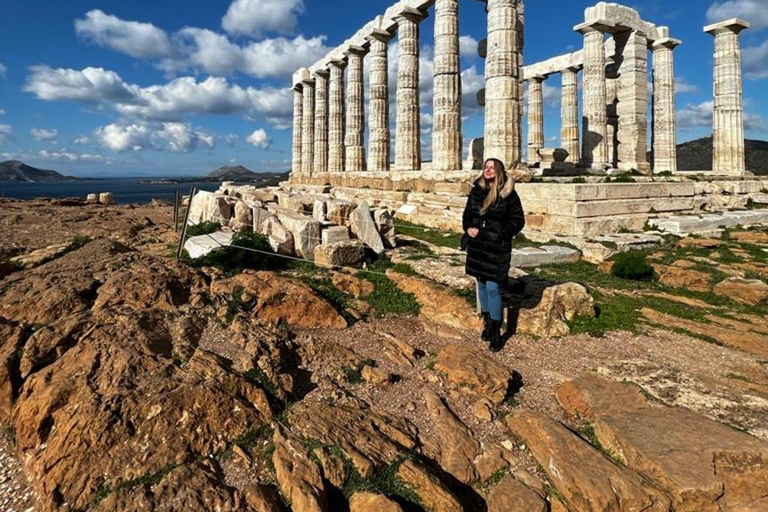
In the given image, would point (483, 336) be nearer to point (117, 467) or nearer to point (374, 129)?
point (117, 467)

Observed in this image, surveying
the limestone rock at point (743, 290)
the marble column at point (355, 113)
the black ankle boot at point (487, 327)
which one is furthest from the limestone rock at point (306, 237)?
the marble column at point (355, 113)

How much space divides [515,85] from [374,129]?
1045 cm

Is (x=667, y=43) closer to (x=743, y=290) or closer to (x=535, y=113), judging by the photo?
(x=535, y=113)

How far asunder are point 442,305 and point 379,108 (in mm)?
19928

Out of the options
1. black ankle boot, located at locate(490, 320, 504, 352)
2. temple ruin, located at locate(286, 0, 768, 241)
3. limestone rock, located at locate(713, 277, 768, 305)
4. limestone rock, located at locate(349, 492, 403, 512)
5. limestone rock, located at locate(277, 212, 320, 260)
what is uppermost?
temple ruin, located at locate(286, 0, 768, 241)

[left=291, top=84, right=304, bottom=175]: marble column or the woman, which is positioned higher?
[left=291, top=84, right=304, bottom=175]: marble column

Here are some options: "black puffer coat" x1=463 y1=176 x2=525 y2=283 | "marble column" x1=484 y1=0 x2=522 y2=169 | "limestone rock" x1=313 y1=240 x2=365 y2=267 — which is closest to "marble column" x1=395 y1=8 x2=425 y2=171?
"marble column" x1=484 y1=0 x2=522 y2=169

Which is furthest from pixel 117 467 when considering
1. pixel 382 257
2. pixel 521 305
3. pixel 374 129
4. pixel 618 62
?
pixel 618 62

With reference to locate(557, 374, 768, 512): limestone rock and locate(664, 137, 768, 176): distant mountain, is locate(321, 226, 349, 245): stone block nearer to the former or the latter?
locate(557, 374, 768, 512): limestone rock

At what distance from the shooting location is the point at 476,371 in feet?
17.3

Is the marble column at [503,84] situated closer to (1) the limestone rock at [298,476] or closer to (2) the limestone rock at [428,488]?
(2) the limestone rock at [428,488]

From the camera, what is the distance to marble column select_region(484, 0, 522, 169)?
16.0m

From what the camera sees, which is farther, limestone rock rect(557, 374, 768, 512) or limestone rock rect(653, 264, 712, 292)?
limestone rock rect(653, 264, 712, 292)

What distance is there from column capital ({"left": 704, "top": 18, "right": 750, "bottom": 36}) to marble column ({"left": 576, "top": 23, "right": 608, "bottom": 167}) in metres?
6.99
